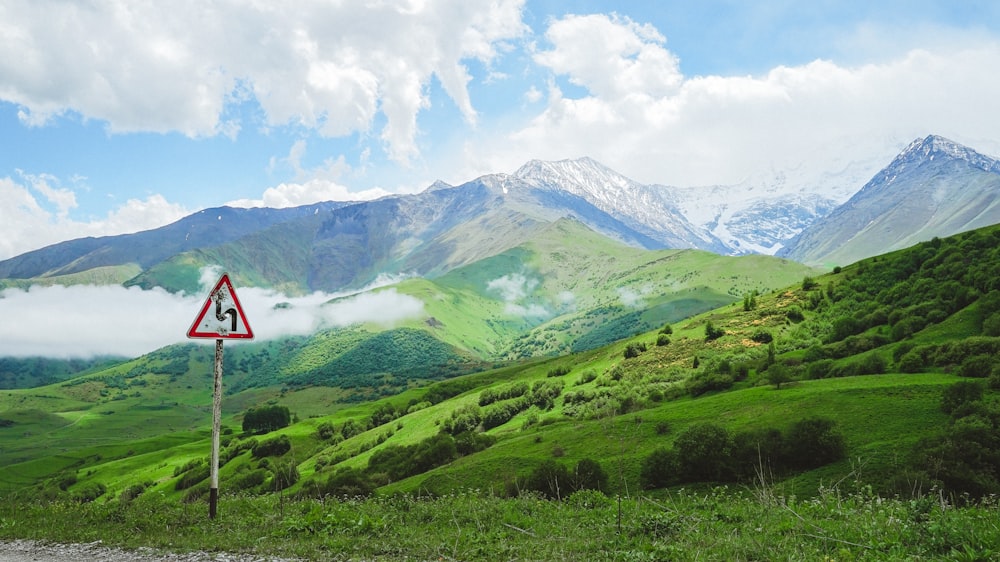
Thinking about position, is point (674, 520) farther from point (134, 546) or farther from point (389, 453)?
point (389, 453)

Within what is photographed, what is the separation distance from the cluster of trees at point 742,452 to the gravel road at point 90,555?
32284mm

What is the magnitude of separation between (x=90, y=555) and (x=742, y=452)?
35977 millimetres

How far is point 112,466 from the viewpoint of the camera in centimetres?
17962

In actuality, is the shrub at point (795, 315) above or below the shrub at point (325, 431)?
above

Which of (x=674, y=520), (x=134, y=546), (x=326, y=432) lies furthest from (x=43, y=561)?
(x=326, y=432)

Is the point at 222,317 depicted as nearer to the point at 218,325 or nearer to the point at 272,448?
the point at 218,325

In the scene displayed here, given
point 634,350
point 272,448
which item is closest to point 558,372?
point 634,350

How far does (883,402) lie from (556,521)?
45.6 meters

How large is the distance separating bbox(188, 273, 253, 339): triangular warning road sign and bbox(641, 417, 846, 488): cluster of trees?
31.9m

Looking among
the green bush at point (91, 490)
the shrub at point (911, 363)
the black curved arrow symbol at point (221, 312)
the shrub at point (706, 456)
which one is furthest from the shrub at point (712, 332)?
the green bush at point (91, 490)

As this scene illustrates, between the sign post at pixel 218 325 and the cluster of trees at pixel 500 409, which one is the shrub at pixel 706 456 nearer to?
the sign post at pixel 218 325

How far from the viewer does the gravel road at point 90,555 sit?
1295 cm

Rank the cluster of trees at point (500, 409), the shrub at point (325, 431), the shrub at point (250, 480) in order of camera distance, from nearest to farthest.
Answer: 1. the shrub at point (250, 480)
2. the cluster of trees at point (500, 409)
3. the shrub at point (325, 431)

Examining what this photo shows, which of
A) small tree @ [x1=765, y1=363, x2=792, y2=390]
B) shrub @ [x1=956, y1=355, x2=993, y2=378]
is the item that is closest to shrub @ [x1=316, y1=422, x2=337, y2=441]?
small tree @ [x1=765, y1=363, x2=792, y2=390]
